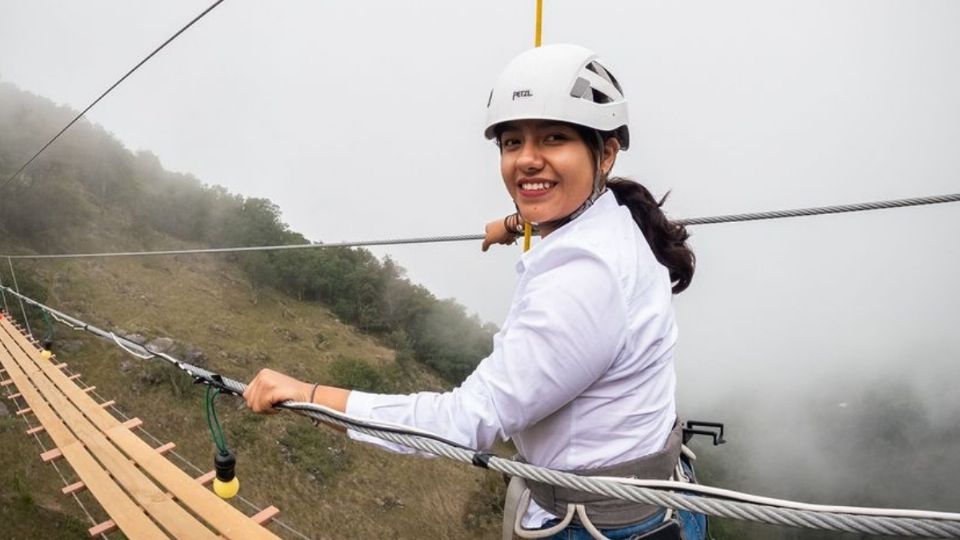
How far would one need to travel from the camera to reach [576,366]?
1.19 meters

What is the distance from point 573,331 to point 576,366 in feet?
0.29

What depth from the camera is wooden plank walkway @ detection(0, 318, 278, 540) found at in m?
3.47

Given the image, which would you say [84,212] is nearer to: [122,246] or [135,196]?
[122,246]

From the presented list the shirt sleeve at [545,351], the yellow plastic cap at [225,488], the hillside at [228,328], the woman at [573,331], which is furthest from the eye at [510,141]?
the hillside at [228,328]

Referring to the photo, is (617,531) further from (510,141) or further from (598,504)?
(510,141)

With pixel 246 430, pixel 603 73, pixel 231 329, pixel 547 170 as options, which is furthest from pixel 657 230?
pixel 231 329

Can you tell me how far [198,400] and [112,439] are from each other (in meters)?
17.5

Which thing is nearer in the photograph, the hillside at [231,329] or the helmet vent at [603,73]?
the helmet vent at [603,73]

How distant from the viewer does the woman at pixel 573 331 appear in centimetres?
119

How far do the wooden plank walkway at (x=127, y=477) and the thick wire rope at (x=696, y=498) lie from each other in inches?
90.5

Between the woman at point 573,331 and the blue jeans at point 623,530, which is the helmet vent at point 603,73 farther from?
the blue jeans at point 623,530

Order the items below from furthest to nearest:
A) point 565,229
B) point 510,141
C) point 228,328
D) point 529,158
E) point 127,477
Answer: point 228,328, point 127,477, point 510,141, point 529,158, point 565,229

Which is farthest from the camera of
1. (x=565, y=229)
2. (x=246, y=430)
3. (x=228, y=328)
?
(x=228, y=328)

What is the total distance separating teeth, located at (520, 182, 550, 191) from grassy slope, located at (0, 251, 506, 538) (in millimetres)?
10651
